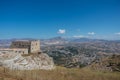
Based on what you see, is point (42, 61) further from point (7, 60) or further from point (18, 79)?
point (18, 79)

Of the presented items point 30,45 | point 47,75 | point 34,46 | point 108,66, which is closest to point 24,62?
point 47,75

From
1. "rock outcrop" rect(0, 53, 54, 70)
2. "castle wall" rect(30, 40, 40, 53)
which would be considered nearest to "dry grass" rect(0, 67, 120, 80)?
"rock outcrop" rect(0, 53, 54, 70)

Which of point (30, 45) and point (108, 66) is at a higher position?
point (30, 45)

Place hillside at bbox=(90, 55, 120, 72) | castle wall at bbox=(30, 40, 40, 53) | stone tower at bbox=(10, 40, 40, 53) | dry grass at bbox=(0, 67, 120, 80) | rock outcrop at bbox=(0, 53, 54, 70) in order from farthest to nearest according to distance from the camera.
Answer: hillside at bbox=(90, 55, 120, 72)
castle wall at bbox=(30, 40, 40, 53)
stone tower at bbox=(10, 40, 40, 53)
rock outcrop at bbox=(0, 53, 54, 70)
dry grass at bbox=(0, 67, 120, 80)

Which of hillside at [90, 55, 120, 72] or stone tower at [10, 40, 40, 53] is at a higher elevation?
stone tower at [10, 40, 40, 53]

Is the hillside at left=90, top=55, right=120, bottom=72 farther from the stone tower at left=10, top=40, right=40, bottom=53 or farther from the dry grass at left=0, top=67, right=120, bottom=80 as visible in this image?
the dry grass at left=0, top=67, right=120, bottom=80

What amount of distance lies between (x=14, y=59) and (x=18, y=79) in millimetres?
20276

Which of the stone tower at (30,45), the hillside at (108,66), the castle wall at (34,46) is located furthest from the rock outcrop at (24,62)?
the hillside at (108,66)

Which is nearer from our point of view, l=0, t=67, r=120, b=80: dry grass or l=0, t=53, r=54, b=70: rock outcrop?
l=0, t=67, r=120, b=80: dry grass

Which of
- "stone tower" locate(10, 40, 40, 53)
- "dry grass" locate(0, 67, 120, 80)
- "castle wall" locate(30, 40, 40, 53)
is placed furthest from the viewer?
"castle wall" locate(30, 40, 40, 53)

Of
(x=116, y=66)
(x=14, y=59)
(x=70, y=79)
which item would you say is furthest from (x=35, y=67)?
(x=116, y=66)

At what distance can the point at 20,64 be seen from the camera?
35938 millimetres

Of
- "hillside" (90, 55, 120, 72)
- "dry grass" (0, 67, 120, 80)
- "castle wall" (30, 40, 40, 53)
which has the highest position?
"castle wall" (30, 40, 40, 53)

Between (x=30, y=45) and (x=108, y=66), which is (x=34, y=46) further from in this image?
(x=108, y=66)
